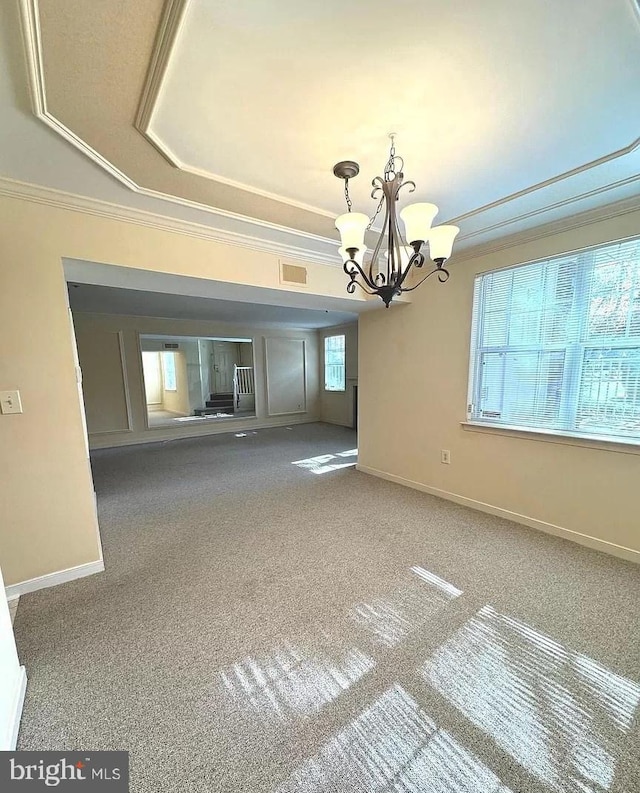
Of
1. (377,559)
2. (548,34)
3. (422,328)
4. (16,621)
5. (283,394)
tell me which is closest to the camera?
(548,34)

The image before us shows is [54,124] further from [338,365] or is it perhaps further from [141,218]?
[338,365]

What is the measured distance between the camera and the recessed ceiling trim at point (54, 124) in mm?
958

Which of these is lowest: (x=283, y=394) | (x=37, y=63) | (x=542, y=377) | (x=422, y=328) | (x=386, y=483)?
(x=386, y=483)

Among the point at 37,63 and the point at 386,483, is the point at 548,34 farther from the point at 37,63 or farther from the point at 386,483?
the point at 386,483

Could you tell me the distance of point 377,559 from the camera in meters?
2.33

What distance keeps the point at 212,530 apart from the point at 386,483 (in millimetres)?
2055

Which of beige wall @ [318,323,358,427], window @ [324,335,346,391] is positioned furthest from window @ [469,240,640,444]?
window @ [324,335,346,391]

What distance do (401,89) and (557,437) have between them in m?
2.53

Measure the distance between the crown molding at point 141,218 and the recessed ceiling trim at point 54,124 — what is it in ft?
0.76

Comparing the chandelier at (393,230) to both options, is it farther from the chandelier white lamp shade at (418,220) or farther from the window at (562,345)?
the window at (562,345)

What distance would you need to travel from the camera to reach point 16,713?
1.22m

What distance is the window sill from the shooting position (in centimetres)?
221

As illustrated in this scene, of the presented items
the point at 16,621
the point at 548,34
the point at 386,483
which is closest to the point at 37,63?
the point at 548,34

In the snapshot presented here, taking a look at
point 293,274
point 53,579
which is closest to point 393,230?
point 293,274
